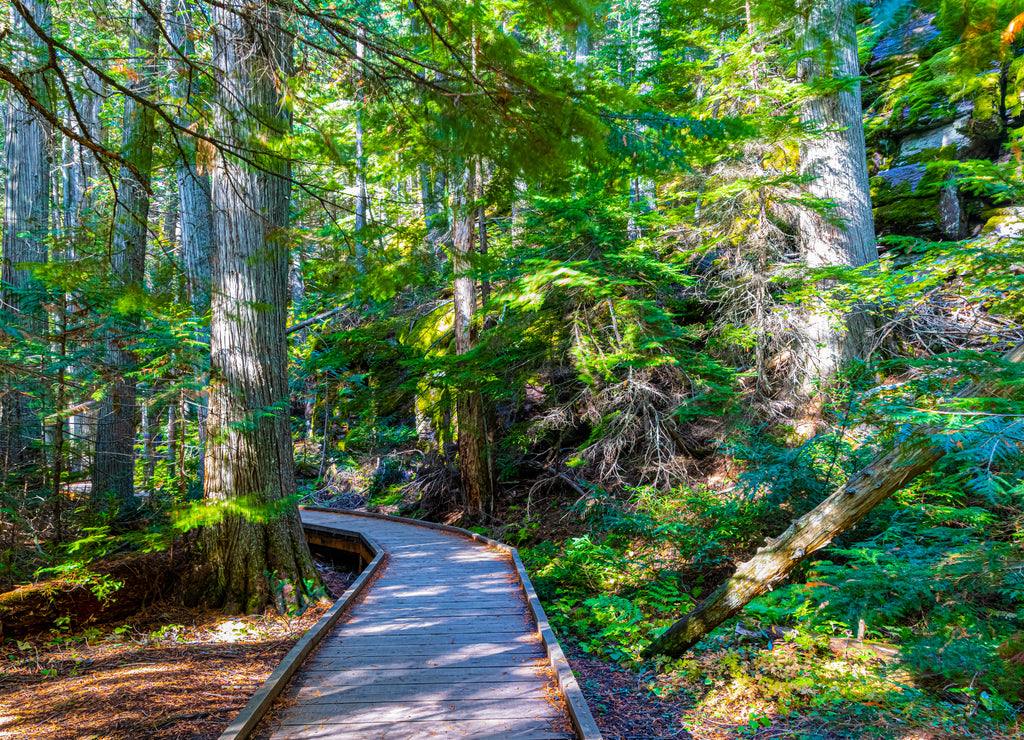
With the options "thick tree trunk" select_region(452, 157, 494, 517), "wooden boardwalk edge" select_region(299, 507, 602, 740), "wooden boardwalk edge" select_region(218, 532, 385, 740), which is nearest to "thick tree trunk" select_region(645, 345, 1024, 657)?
"wooden boardwalk edge" select_region(299, 507, 602, 740)

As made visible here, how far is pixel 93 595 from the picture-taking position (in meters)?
5.64

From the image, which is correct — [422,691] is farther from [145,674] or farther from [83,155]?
[83,155]

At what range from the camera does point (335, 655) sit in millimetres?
4328

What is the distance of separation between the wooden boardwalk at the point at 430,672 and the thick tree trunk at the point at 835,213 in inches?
250

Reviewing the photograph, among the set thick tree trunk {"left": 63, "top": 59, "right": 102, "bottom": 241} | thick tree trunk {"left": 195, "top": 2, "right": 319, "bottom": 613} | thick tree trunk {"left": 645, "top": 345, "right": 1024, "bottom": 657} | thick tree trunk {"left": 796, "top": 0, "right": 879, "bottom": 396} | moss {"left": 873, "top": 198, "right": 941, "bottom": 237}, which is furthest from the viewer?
moss {"left": 873, "top": 198, "right": 941, "bottom": 237}

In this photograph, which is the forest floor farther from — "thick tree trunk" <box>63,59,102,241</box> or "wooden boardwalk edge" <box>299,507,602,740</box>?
"thick tree trunk" <box>63,59,102,241</box>

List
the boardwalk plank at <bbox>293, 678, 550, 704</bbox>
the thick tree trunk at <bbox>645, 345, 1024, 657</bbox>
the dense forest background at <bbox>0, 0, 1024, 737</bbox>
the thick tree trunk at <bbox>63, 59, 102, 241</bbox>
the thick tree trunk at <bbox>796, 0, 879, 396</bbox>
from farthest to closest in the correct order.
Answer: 1. the thick tree trunk at <bbox>796, 0, 879, 396</bbox>
2. the thick tree trunk at <bbox>645, 345, 1024, 657</bbox>
3. the boardwalk plank at <bbox>293, 678, 550, 704</bbox>
4. the dense forest background at <bbox>0, 0, 1024, 737</bbox>
5. the thick tree trunk at <bbox>63, 59, 102, 241</bbox>

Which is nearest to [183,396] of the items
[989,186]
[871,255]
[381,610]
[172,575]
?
[172,575]

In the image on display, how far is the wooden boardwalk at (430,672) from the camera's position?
3234 millimetres

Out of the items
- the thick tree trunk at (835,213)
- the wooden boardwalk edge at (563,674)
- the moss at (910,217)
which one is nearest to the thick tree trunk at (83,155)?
the wooden boardwalk edge at (563,674)

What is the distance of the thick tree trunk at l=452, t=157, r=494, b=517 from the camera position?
1015 cm

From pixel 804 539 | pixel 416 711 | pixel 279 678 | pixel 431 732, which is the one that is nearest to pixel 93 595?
pixel 279 678

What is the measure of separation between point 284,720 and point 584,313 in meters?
6.93

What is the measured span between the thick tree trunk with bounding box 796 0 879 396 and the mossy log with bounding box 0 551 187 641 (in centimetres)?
941
